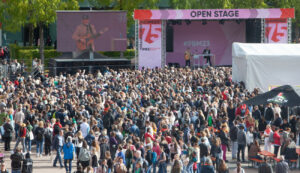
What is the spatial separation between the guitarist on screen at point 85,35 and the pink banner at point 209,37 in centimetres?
703

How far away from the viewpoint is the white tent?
30.2 meters

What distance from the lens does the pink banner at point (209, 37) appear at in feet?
148

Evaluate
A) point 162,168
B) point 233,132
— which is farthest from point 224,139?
point 162,168

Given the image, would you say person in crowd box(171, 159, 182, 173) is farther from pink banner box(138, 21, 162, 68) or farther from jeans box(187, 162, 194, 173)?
pink banner box(138, 21, 162, 68)

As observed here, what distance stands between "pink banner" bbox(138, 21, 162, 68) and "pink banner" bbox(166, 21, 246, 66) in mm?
5825

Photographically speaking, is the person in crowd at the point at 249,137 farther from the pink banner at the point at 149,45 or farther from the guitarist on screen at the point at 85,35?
the guitarist on screen at the point at 85,35

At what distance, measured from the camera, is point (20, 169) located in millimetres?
18344

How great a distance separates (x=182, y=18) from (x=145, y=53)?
3.34 m

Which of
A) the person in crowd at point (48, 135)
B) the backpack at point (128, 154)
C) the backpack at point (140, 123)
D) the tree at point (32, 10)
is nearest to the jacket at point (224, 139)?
the backpack at point (140, 123)

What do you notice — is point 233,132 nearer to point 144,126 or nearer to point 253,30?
point 144,126

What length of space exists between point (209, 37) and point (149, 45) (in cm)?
752

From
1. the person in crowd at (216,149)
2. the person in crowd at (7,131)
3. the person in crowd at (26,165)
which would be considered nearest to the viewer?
the person in crowd at (26,165)

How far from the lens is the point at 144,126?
21.8 m

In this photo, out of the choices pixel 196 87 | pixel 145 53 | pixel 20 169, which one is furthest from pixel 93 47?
pixel 20 169
